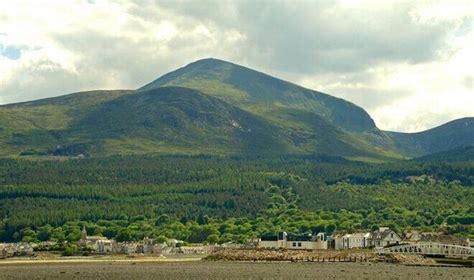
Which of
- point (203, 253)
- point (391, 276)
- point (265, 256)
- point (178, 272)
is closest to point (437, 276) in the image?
point (391, 276)

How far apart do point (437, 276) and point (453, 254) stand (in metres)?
50.3

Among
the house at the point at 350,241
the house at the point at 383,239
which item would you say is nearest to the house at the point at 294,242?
the house at the point at 350,241

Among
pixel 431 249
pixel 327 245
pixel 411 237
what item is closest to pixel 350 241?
pixel 327 245

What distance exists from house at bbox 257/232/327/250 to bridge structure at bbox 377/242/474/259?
1870 cm

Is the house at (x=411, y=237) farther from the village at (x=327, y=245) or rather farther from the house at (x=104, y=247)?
the house at (x=104, y=247)

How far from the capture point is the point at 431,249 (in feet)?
488

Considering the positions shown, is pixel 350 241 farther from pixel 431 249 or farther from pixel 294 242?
pixel 431 249

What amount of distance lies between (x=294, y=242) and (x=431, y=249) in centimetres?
2871

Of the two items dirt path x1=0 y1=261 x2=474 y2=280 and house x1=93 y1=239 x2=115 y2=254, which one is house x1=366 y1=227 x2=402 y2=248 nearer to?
dirt path x1=0 y1=261 x2=474 y2=280

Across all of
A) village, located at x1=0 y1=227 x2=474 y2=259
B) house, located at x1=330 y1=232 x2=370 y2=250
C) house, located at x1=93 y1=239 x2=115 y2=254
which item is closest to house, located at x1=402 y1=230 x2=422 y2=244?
village, located at x1=0 y1=227 x2=474 y2=259

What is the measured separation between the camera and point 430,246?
149125 millimetres

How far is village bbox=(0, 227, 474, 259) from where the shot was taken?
14938 cm

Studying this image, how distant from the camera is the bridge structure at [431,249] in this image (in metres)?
147

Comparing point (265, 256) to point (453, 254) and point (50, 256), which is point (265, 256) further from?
point (50, 256)
